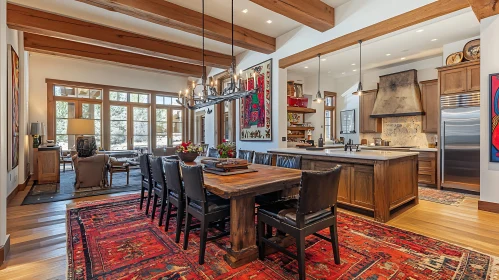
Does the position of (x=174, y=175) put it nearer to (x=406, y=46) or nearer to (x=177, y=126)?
(x=406, y=46)

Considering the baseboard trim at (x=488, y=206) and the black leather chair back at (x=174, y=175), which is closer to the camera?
the black leather chair back at (x=174, y=175)

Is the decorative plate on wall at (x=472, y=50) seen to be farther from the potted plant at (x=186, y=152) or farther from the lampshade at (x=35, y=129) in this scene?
the lampshade at (x=35, y=129)

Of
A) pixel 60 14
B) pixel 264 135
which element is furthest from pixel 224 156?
pixel 60 14

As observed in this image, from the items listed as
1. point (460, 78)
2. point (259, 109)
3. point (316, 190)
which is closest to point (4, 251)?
point (316, 190)

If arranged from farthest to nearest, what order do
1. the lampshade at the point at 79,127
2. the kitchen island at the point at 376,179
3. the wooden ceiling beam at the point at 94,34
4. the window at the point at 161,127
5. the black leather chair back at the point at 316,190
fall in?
the window at the point at 161,127 → the lampshade at the point at 79,127 → the wooden ceiling beam at the point at 94,34 → the kitchen island at the point at 376,179 → the black leather chair back at the point at 316,190

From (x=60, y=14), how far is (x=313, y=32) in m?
4.67

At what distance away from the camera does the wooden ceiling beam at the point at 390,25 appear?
3.16 meters

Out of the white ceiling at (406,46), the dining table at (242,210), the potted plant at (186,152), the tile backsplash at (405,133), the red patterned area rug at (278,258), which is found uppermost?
the white ceiling at (406,46)

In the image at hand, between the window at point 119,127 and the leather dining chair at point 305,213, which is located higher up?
the window at point 119,127

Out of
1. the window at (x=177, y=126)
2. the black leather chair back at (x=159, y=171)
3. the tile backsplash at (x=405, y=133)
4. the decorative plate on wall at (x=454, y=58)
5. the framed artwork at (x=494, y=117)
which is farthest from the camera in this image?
the window at (x=177, y=126)

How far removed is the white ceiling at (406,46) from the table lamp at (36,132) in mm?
6561

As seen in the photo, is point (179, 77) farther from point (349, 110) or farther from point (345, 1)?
point (345, 1)

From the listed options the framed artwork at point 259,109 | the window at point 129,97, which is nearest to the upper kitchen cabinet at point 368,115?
the framed artwork at point 259,109

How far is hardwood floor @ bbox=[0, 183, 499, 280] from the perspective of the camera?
2.19 metres
